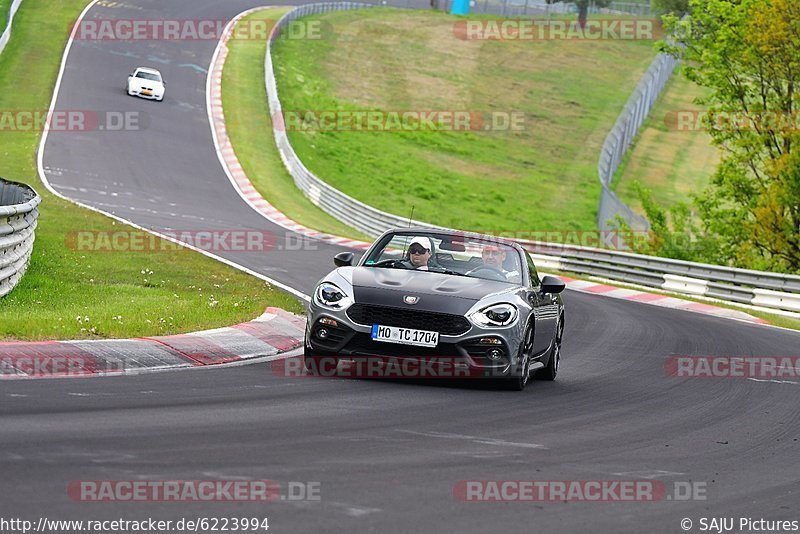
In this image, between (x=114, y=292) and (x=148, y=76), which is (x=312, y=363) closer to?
(x=114, y=292)

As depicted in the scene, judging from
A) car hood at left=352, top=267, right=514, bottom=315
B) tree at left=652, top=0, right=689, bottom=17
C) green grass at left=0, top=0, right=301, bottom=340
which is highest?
tree at left=652, top=0, right=689, bottom=17

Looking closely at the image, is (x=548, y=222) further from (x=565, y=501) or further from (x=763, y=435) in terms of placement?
(x=565, y=501)

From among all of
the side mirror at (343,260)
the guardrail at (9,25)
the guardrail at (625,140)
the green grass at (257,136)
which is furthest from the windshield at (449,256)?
the guardrail at (9,25)

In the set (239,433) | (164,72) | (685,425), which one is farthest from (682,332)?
(164,72)

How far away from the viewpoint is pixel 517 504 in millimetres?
6309

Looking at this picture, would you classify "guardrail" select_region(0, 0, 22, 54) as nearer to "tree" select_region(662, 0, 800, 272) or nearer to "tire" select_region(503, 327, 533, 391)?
A: "tree" select_region(662, 0, 800, 272)

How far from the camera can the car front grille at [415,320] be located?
10.1m

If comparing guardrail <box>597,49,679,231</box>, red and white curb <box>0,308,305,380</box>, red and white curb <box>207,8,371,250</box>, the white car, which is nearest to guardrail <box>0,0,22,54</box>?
the white car

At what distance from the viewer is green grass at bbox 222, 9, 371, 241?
116 feet

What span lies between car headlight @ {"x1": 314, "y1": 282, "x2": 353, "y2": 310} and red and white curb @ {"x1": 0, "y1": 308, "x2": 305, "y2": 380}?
1086 mm

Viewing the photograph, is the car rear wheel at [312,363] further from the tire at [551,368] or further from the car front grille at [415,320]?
the tire at [551,368]

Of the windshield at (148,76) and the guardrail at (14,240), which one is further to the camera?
the windshield at (148,76)

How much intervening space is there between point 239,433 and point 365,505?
5.39 feet

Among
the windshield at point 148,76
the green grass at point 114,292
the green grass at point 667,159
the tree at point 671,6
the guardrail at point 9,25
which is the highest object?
the tree at point 671,6
